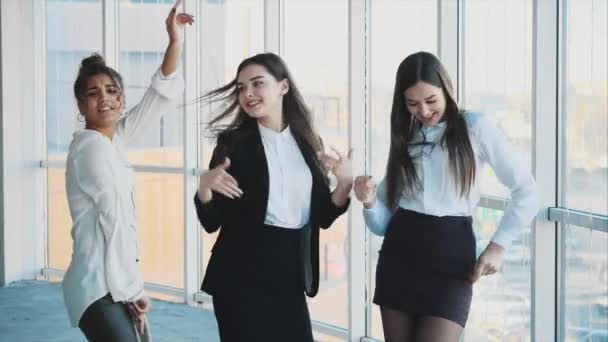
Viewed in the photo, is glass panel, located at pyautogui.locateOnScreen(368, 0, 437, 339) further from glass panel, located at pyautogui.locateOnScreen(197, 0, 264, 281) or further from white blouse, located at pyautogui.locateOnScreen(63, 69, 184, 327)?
white blouse, located at pyautogui.locateOnScreen(63, 69, 184, 327)

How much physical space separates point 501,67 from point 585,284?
113cm

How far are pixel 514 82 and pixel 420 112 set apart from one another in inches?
57.8

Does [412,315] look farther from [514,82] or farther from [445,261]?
[514,82]

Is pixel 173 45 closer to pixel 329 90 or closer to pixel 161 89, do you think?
pixel 161 89

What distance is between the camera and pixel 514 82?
13.2ft

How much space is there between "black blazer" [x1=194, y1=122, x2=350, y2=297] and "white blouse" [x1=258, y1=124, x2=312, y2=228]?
0.06ft

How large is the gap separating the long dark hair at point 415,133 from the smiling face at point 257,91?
16.1 inches

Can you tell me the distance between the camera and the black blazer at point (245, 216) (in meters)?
2.71

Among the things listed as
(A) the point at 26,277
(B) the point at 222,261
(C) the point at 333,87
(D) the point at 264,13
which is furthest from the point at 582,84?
(A) the point at 26,277

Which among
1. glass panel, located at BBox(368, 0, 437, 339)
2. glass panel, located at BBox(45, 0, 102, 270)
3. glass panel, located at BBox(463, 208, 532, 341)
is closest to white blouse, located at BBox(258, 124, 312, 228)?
glass panel, located at BBox(463, 208, 532, 341)

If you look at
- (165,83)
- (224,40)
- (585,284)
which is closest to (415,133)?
(165,83)

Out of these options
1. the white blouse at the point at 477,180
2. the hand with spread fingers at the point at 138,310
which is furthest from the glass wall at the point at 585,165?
the hand with spread fingers at the point at 138,310

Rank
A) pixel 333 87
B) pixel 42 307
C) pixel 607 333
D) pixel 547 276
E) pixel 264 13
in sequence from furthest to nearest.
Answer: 1. pixel 42 307
2. pixel 264 13
3. pixel 333 87
4. pixel 547 276
5. pixel 607 333

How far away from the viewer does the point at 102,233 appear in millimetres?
2727
